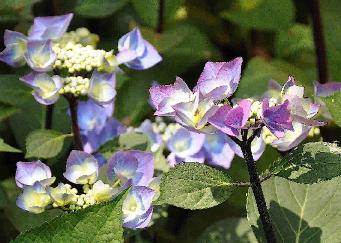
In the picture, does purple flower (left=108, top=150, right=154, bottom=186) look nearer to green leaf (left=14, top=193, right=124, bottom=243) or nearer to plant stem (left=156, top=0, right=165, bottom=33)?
→ green leaf (left=14, top=193, right=124, bottom=243)

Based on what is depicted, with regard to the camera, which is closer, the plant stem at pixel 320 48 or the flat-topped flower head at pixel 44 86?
the flat-topped flower head at pixel 44 86

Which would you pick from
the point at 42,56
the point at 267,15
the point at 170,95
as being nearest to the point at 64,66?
the point at 42,56

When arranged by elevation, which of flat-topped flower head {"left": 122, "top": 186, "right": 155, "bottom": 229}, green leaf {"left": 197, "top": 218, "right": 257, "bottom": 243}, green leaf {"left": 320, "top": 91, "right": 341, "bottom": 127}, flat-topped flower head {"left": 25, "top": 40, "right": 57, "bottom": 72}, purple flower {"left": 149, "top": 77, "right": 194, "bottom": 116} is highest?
purple flower {"left": 149, "top": 77, "right": 194, "bottom": 116}

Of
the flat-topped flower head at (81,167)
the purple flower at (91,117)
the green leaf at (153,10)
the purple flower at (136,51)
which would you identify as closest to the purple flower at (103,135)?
the purple flower at (91,117)

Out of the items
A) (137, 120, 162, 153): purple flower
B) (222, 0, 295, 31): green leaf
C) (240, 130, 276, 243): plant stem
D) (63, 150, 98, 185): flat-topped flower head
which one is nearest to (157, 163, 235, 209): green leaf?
A: (240, 130, 276, 243): plant stem

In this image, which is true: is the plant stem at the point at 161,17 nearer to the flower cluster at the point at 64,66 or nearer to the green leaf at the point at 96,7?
the green leaf at the point at 96,7

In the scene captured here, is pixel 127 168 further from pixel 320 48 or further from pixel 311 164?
pixel 320 48
